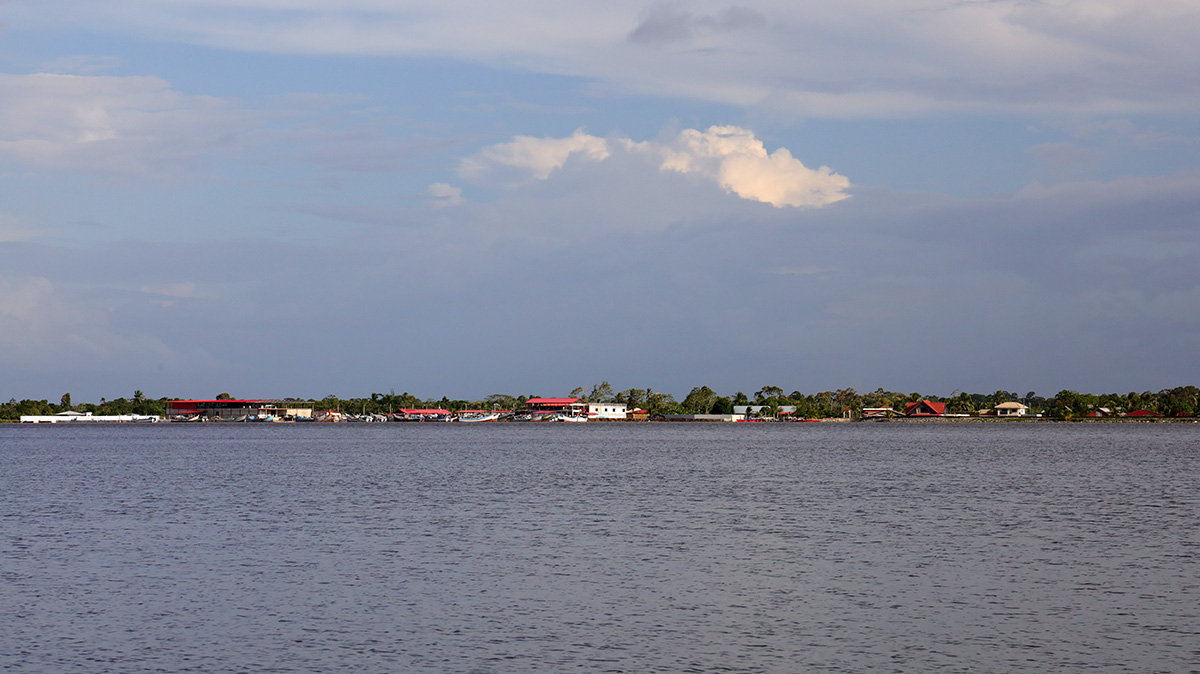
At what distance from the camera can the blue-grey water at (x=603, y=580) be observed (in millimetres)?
22984

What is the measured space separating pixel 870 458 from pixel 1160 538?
229 ft

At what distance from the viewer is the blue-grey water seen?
22984 mm

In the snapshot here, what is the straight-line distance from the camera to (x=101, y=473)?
8719cm

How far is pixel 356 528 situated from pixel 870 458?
7550 cm

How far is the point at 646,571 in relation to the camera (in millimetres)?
33250

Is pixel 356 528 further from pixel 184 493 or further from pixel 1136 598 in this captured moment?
pixel 1136 598

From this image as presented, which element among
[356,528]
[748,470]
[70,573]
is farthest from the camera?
[748,470]

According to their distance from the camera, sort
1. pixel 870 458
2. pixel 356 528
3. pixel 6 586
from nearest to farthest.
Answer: pixel 6 586 < pixel 356 528 < pixel 870 458

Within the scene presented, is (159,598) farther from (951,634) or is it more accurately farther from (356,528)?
(951,634)

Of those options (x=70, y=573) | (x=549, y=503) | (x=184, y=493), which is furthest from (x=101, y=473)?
(x=70, y=573)

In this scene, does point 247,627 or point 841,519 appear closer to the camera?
point 247,627

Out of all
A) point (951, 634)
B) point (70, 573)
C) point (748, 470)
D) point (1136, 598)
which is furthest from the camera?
point (748, 470)

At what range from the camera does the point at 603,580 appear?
104 ft

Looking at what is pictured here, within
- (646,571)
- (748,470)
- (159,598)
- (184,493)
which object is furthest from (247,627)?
(748,470)
